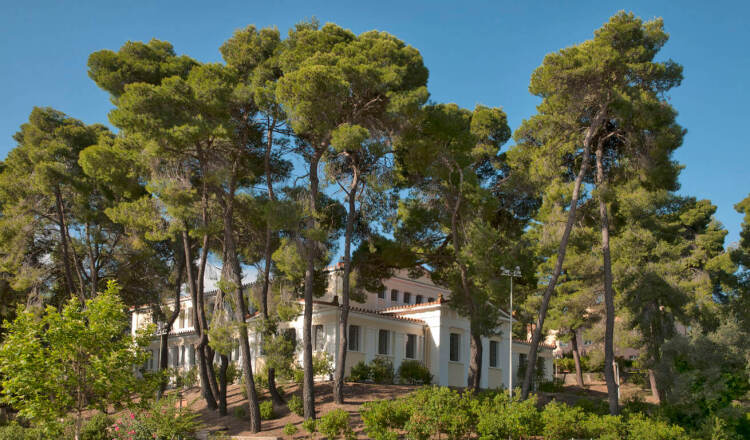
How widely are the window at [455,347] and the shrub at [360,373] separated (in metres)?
5.93

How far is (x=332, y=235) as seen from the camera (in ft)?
75.8

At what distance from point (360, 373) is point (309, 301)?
7105 millimetres

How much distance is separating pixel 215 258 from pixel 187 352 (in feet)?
55.6

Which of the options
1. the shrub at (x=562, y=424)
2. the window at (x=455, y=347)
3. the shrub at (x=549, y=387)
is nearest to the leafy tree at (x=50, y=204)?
the window at (x=455, y=347)

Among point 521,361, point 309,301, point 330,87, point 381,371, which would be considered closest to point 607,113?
point 330,87

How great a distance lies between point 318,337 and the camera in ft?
88.4

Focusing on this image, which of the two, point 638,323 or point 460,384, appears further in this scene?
point 460,384

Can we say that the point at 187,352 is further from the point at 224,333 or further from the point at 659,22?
the point at 659,22

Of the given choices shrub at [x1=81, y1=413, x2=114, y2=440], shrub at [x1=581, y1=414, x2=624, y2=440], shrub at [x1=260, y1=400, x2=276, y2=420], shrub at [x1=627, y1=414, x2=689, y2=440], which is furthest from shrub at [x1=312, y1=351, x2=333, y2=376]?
shrub at [x1=627, y1=414, x2=689, y2=440]

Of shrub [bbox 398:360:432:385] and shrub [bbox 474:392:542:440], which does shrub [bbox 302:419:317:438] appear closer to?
shrub [bbox 474:392:542:440]

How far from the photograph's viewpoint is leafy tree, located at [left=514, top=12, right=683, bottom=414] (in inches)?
763

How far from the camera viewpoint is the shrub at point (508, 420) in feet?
50.1

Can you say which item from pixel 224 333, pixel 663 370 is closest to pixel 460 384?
pixel 663 370

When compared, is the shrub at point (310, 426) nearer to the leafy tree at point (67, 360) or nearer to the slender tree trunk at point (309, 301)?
the slender tree trunk at point (309, 301)
